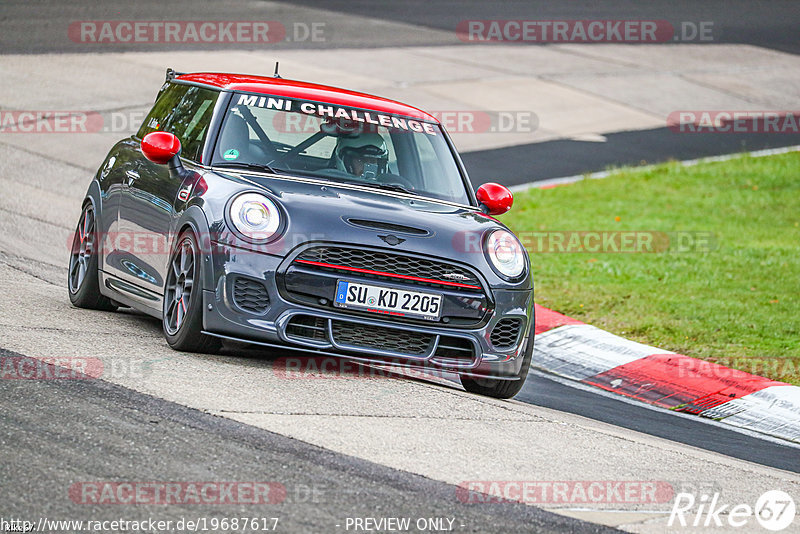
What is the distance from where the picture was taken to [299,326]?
260 inches

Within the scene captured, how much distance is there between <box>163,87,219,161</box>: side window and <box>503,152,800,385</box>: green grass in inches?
156

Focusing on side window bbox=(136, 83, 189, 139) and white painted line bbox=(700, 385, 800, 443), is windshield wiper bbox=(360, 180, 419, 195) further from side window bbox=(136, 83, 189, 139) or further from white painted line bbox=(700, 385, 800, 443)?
white painted line bbox=(700, 385, 800, 443)

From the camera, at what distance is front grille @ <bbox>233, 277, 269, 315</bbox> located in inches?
259

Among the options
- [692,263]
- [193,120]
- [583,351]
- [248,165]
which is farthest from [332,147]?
[692,263]

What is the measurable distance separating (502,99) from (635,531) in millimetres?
17221

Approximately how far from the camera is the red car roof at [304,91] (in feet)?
25.6

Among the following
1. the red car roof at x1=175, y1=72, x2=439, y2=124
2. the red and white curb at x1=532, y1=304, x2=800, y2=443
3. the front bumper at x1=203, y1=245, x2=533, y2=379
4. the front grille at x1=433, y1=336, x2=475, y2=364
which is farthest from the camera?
the red and white curb at x1=532, y1=304, x2=800, y2=443

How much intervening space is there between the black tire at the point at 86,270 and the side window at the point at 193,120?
2.92 ft

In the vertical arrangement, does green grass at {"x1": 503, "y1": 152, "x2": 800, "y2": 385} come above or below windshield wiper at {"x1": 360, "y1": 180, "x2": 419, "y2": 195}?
below

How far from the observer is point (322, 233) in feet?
21.6

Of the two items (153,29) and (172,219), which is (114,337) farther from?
(153,29)

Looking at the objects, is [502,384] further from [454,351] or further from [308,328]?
[308,328]

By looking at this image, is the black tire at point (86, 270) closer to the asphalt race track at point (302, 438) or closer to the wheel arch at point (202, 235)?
the asphalt race track at point (302, 438)

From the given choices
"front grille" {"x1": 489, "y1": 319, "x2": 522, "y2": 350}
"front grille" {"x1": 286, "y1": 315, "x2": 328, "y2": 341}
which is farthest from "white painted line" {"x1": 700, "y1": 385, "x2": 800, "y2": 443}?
"front grille" {"x1": 286, "y1": 315, "x2": 328, "y2": 341}
